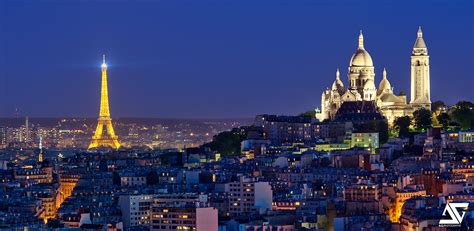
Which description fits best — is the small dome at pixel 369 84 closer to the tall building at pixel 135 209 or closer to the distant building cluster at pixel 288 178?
the distant building cluster at pixel 288 178

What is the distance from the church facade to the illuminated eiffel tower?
13743 millimetres

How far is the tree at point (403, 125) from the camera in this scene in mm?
79062

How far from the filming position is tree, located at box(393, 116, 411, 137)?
79062mm

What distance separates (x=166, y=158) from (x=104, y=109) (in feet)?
64.0

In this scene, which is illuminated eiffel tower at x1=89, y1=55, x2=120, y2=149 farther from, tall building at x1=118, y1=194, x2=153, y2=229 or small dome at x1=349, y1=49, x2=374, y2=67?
tall building at x1=118, y1=194, x2=153, y2=229

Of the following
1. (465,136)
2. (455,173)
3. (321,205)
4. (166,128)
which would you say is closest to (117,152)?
(465,136)

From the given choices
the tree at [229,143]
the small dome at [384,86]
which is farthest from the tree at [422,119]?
the small dome at [384,86]

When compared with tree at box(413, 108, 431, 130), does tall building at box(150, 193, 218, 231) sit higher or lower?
lower

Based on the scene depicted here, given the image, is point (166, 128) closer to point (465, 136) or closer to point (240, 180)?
point (465, 136)

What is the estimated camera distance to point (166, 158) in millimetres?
82688

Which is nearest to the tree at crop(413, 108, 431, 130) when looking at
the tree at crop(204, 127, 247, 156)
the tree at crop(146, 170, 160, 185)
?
the tree at crop(204, 127, 247, 156)

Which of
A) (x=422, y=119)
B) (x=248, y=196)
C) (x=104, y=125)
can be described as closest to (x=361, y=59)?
(x=422, y=119)

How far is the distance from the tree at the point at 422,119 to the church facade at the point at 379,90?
357cm

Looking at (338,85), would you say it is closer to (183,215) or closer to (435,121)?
(435,121)
